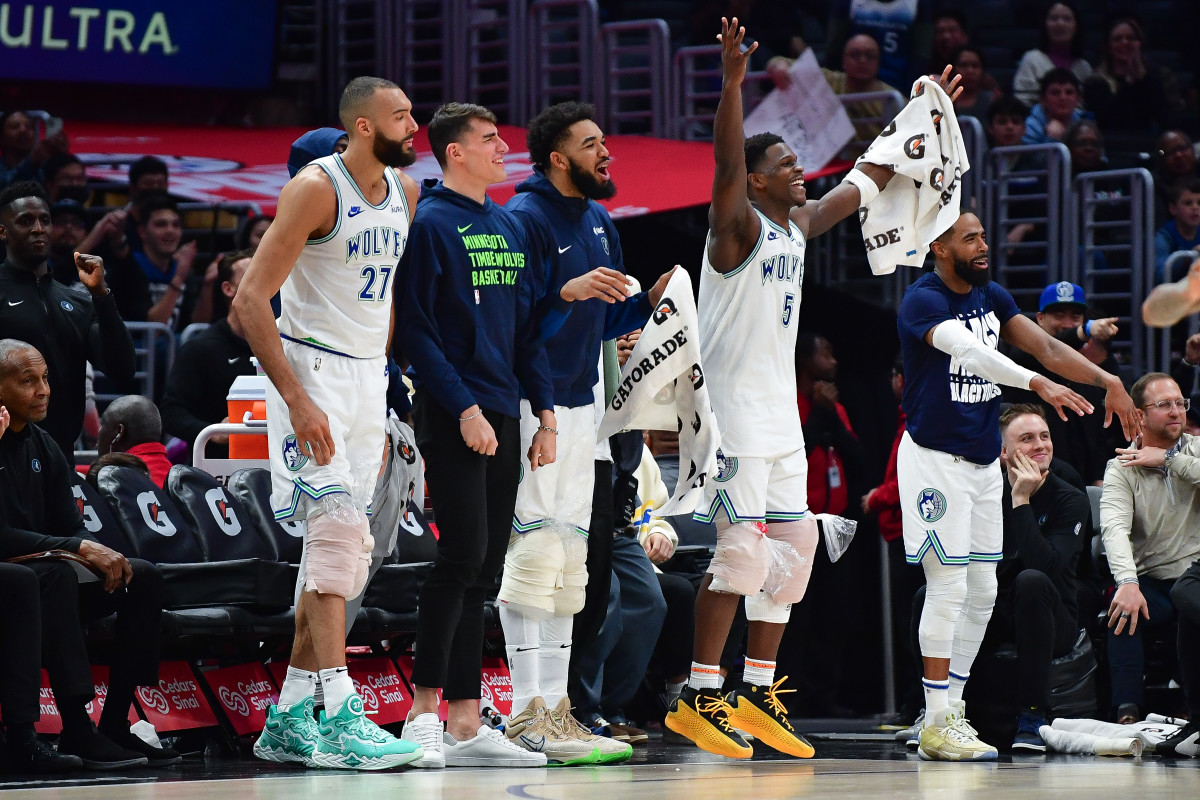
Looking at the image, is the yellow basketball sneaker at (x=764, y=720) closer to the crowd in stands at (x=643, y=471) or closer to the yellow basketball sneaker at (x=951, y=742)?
the yellow basketball sneaker at (x=951, y=742)

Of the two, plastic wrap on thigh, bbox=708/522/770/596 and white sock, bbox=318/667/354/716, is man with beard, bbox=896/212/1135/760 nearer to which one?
plastic wrap on thigh, bbox=708/522/770/596

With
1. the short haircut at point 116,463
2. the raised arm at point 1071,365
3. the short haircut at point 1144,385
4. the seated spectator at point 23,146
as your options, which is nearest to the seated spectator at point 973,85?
the short haircut at point 1144,385

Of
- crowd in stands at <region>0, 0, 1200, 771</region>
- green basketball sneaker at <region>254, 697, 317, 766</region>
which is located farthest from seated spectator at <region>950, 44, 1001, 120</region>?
green basketball sneaker at <region>254, 697, 317, 766</region>

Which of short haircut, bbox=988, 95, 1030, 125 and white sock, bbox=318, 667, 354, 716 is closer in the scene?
white sock, bbox=318, 667, 354, 716

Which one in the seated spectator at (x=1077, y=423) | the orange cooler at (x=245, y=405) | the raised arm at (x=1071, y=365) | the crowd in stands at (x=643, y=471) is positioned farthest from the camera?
the seated spectator at (x=1077, y=423)

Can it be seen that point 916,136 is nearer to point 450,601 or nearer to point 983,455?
point 983,455

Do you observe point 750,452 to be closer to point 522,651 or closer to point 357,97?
point 522,651

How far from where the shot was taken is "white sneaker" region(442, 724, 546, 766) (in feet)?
17.8

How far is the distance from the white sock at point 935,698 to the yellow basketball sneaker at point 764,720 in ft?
2.59

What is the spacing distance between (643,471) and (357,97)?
2.97 m

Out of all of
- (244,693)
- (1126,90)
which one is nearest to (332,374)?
(244,693)

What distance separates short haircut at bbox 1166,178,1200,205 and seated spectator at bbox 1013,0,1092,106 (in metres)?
2.45

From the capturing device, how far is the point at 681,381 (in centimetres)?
601

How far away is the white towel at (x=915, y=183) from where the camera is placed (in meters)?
7.02
